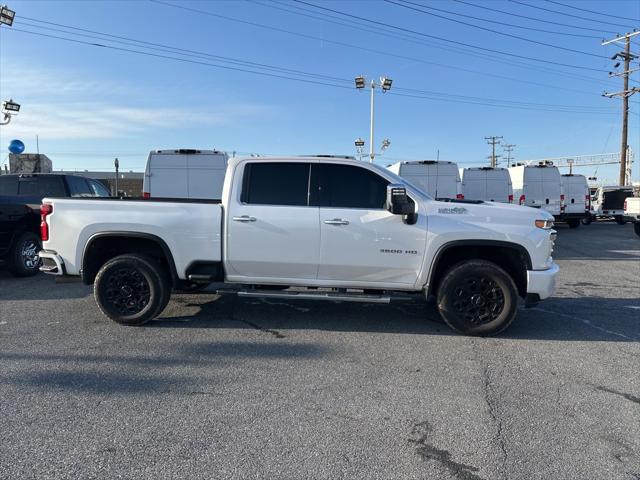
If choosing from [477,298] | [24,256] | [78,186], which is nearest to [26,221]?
[24,256]

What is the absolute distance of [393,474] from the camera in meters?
2.77

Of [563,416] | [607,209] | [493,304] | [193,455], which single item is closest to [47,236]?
[193,455]

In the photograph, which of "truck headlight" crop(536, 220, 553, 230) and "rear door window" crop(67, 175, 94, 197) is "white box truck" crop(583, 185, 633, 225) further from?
"rear door window" crop(67, 175, 94, 197)

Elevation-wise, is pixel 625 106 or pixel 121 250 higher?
pixel 625 106

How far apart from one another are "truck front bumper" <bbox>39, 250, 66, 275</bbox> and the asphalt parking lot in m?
0.66

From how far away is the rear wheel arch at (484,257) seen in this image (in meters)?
5.23

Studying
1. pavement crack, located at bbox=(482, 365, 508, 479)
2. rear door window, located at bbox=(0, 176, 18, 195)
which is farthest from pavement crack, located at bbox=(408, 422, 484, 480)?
rear door window, located at bbox=(0, 176, 18, 195)

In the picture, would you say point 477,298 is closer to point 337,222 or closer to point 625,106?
point 337,222

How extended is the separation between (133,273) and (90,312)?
1215 mm

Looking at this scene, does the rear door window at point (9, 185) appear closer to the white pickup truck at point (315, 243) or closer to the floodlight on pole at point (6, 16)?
the white pickup truck at point (315, 243)

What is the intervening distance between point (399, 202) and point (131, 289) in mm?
3412

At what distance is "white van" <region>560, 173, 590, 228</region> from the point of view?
818 inches

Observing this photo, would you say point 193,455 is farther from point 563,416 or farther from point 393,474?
point 563,416

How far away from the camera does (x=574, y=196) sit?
21062 millimetres
